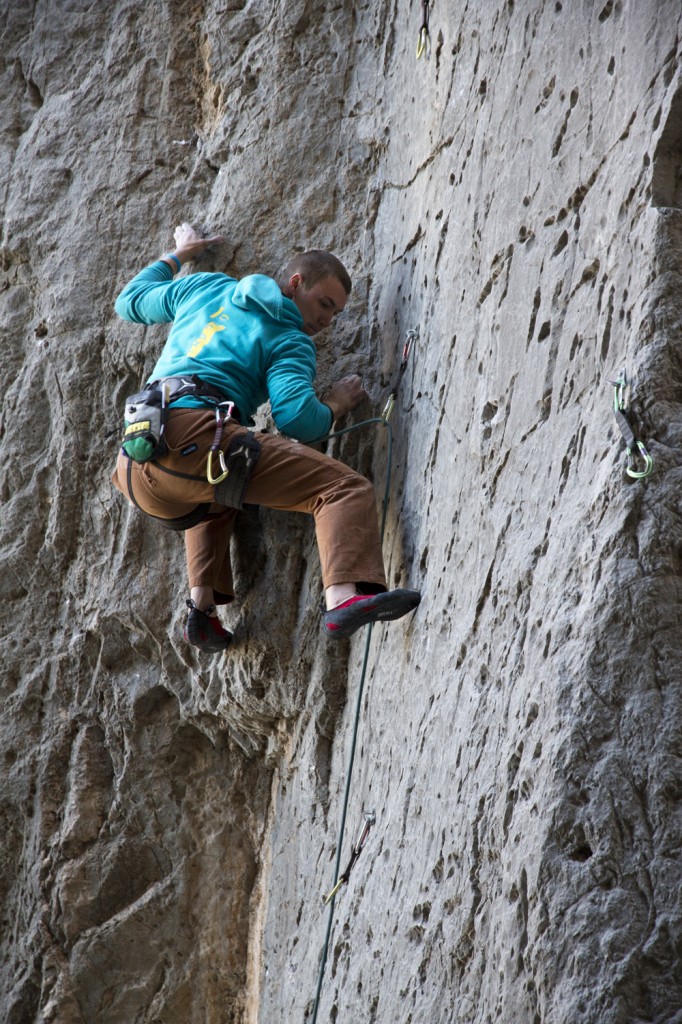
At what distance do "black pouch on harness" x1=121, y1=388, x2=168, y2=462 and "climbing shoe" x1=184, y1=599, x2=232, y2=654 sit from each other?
2.16ft

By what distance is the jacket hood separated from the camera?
3734mm

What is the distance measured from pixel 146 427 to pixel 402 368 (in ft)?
2.94

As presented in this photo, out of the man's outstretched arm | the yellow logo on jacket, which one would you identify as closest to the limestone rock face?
the man's outstretched arm

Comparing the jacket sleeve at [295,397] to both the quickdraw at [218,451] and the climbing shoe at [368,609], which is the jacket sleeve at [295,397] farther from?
the climbing shoe at [368,609]

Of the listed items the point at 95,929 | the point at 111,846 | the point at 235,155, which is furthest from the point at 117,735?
the point at 235,155

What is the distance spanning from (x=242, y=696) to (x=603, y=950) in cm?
203

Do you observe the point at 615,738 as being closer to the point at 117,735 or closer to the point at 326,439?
the point at 326,439

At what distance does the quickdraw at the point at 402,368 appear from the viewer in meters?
3.79

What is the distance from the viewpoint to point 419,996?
2834 mm

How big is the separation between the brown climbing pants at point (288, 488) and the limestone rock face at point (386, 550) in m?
0.19

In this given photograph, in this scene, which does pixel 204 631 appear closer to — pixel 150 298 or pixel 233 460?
pixel 233 460

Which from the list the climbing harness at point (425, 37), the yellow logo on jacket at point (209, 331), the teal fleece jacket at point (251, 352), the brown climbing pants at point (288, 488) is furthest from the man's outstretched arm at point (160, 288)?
the climbing harness at point (425, 37)

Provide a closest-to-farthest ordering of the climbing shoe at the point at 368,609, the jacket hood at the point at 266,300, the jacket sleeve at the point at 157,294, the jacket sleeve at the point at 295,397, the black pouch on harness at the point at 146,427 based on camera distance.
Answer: the climbing shoe at the point at 368,609 < the black pouch on harness at the point at 146,427 < the jacket sleeve at the point at 295,397 < the jacket hood at the point at 266,300 < the jacket sleeve at the point at 157,294

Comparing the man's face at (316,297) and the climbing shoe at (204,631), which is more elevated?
the man's face at (316,297)
